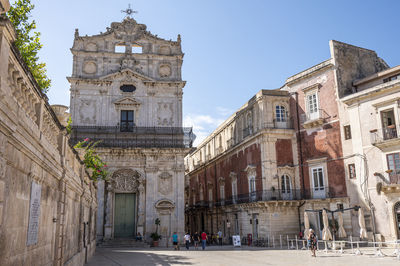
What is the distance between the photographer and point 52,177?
8.65 metres

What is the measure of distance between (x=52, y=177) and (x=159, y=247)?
21.1 metres

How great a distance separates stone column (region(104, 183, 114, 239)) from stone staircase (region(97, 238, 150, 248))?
2.10ft

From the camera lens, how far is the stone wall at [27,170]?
4914 millimetres

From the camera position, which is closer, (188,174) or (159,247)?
(159,247)

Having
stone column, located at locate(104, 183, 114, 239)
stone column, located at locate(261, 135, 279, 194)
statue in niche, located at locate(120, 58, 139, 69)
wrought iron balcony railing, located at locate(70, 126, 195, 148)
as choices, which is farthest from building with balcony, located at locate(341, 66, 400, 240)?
stone column, located at locate(104, 183, 114, 239)

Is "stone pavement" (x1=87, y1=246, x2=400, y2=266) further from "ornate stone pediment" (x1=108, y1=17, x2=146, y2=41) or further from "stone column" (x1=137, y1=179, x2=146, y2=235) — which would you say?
"ornate stone pediment" (x1=108, y1=17, x2=146, y2=41)

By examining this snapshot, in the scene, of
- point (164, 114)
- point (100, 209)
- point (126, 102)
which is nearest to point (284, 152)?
point (164, 114)

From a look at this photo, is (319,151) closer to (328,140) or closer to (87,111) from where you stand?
(328,140)

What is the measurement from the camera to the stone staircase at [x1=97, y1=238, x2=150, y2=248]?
91.6ft

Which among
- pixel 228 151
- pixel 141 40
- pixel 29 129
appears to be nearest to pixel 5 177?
pixel 29 129

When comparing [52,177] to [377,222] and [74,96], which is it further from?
[74,96]

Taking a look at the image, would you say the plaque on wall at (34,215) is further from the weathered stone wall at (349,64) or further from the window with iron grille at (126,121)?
the weathered stone wall at (349,64)

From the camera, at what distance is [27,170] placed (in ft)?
20.6

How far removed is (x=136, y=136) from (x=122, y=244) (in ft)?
28.6
